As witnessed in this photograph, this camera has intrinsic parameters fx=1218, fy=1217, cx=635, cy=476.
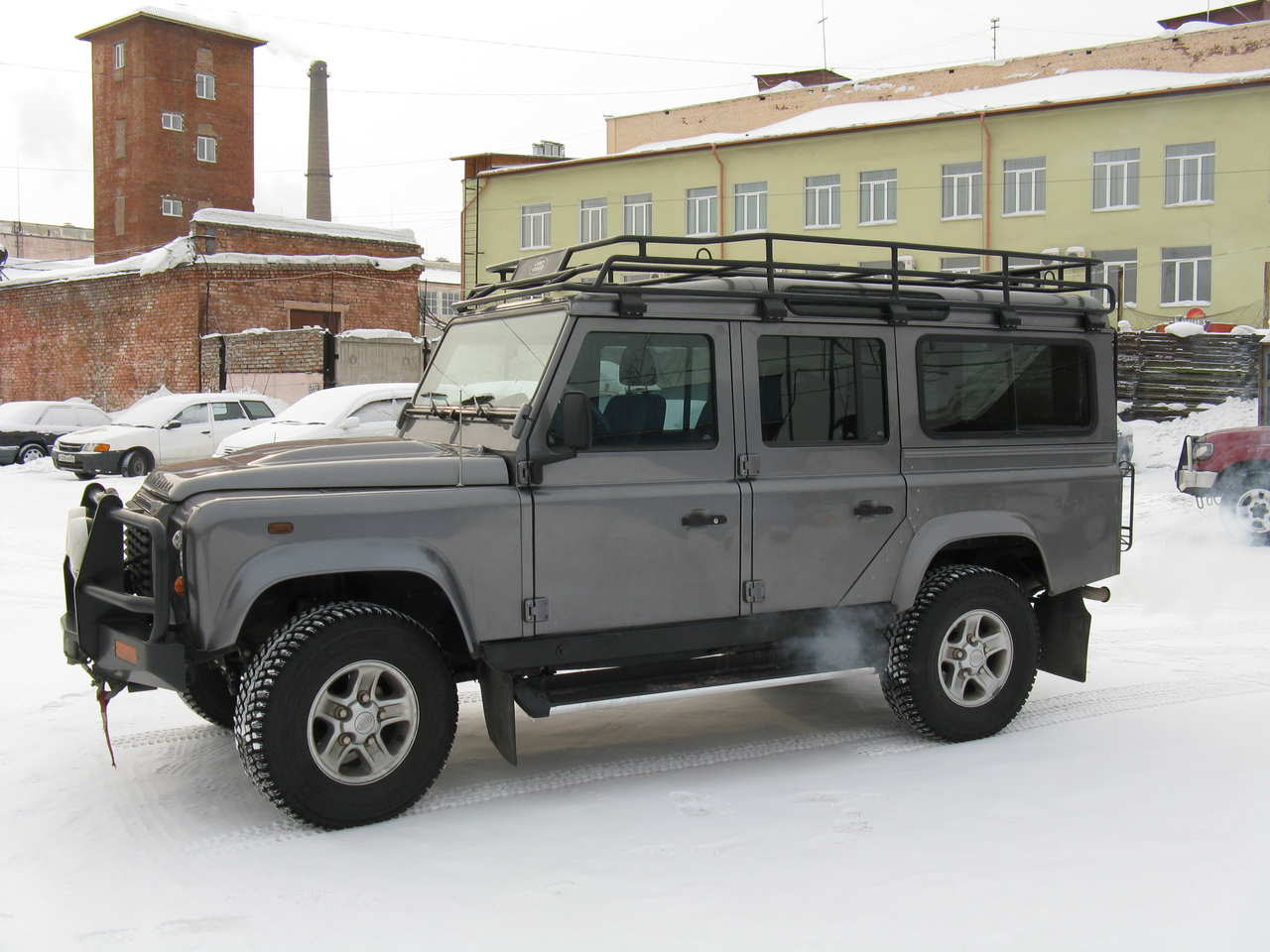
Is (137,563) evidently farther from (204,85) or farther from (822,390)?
(204,85)

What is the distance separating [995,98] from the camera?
39.3 metres

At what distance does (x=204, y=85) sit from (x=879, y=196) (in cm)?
2919

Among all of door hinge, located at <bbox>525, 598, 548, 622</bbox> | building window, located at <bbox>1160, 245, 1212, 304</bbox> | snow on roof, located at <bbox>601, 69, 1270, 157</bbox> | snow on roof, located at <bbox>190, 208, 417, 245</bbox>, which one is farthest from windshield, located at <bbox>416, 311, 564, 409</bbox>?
snow on roof, located at <bbox>601, 69, 1270, 157</bbox>

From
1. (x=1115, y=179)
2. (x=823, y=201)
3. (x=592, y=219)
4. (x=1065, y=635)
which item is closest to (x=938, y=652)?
(x=1065, y=635)

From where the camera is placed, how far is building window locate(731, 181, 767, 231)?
38.5 m

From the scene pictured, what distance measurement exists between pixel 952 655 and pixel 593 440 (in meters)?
2.25

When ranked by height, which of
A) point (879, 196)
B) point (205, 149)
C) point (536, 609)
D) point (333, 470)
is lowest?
point (536, 609)

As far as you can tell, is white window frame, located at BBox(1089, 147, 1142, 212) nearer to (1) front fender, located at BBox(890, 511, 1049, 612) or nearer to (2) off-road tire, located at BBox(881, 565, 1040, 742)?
(1) front fender, located at BBox(890, 511, 1049, 612)

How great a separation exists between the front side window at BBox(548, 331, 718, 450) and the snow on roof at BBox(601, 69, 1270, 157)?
31.4 m

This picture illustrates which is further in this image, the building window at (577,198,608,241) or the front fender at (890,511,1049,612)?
the building window at (577,198,608,241)

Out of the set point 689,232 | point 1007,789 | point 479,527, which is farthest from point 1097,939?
point 689,232

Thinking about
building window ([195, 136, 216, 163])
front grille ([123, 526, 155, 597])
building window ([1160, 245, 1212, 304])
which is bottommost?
front grille ([123, 526, 155, 597])

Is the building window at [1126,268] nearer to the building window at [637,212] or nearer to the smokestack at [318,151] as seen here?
the building window at [637,212]

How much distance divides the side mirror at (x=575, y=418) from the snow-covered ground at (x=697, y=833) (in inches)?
61.7
